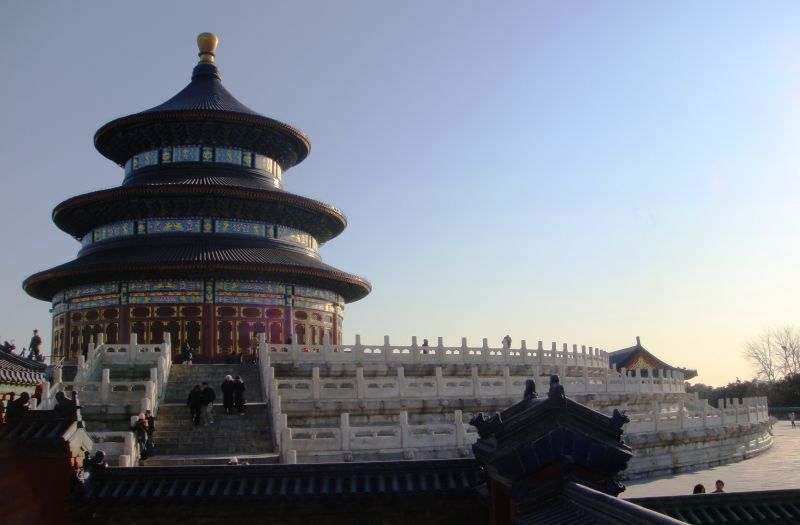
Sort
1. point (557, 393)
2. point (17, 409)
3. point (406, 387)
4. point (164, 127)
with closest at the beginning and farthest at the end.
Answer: point (557, 393)
point (17, 409)
point (406, 387)
point (164, 127)

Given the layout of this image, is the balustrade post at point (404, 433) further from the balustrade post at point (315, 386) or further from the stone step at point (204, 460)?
the balustrade post at point (315, 386)

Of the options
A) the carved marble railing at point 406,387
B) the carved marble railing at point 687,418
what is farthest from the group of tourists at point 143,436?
the carved marble railing at point 687,418

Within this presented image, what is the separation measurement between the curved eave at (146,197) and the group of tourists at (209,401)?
17574 mm

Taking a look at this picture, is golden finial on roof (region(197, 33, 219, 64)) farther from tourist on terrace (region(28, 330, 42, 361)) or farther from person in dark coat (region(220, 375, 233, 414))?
person in dark coat (region(220, 375, 233, 414))

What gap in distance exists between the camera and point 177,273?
34719mm

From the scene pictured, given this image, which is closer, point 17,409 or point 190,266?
point 17,409

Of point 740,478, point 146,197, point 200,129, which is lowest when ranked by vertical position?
point 740,478

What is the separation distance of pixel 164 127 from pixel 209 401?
2382 cm

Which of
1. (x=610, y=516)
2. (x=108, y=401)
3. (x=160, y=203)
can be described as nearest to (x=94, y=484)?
(x=610, y=516)

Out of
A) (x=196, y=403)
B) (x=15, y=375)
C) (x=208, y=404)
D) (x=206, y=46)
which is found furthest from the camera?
(x=206, y=46)

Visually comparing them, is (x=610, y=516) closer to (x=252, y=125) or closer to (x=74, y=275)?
(x=74, y=275)

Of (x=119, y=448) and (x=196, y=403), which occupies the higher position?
(x=196, y=403)

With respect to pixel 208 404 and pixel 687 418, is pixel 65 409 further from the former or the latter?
pixel 687 418

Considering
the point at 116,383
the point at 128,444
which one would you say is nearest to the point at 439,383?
the point at 116,383
